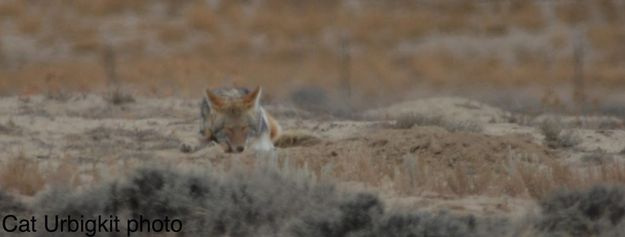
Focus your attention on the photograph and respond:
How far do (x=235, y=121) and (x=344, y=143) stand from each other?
109cm

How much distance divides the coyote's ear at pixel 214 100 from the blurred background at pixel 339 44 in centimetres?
1565

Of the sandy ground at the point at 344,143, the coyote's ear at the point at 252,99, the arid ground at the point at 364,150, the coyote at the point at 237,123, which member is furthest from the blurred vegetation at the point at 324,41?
the coyote's ear at the point at 252,99

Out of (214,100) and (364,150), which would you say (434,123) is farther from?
(214,100)

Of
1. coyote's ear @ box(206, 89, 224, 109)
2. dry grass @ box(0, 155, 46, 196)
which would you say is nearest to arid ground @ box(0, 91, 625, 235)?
dry grass @ box(0, 155, 46, 196)

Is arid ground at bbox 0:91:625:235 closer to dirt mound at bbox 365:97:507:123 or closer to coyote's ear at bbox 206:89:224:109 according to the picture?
dirt mound at bbox 365:97:507:123

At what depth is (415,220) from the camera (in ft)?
31.0

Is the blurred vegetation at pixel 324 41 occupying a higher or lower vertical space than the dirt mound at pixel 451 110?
higher

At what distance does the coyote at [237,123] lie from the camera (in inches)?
541

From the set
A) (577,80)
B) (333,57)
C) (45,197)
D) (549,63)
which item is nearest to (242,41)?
(333,57)

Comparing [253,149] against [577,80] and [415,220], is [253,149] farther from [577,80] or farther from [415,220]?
[577,80]

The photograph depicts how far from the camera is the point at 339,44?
3822 cm

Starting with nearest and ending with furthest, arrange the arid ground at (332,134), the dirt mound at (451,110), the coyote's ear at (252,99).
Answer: the arid ground at (332,134) < the coyote's ear at (252,99) < the dirt mound at (451,110)

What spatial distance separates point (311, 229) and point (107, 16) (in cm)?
3219

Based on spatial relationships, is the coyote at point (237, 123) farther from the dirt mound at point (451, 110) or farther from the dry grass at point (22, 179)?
the dirt mound at point (451, 110)
